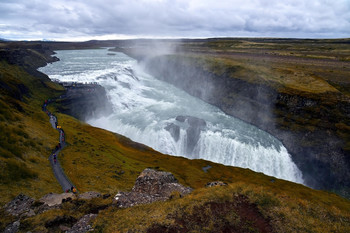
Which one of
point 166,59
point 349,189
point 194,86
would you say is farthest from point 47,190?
point 166,59

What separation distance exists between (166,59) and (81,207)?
122 metres

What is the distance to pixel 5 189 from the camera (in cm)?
2036

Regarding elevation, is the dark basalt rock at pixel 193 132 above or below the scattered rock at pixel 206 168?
above

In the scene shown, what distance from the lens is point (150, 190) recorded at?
18703mm

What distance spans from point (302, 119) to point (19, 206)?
63924mm

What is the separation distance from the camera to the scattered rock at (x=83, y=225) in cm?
1253

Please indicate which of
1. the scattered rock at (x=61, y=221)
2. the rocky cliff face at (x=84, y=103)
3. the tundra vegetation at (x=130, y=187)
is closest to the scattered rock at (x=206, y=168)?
the tundra vegetation at (x=130, y=187)

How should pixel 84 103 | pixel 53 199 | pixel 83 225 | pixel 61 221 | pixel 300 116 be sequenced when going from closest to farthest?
pixel 83 225 < pixel 61 221 < pixel 53 199 < pixel 300 116 < pixel 84 103

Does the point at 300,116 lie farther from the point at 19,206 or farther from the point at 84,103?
the point at 84,103

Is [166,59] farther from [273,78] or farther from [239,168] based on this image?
[239,168]

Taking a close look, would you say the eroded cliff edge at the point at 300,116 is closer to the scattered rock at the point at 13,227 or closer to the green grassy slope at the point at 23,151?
the green grassy slope at the point at 23,151

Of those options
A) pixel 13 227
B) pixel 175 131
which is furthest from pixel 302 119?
pixel 13 227

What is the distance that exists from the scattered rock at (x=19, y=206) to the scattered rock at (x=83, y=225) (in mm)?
5244

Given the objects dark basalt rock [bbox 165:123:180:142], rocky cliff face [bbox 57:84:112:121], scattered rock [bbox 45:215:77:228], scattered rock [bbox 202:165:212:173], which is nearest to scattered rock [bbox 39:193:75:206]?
scattered rock [bbox 45:215:77:228]
